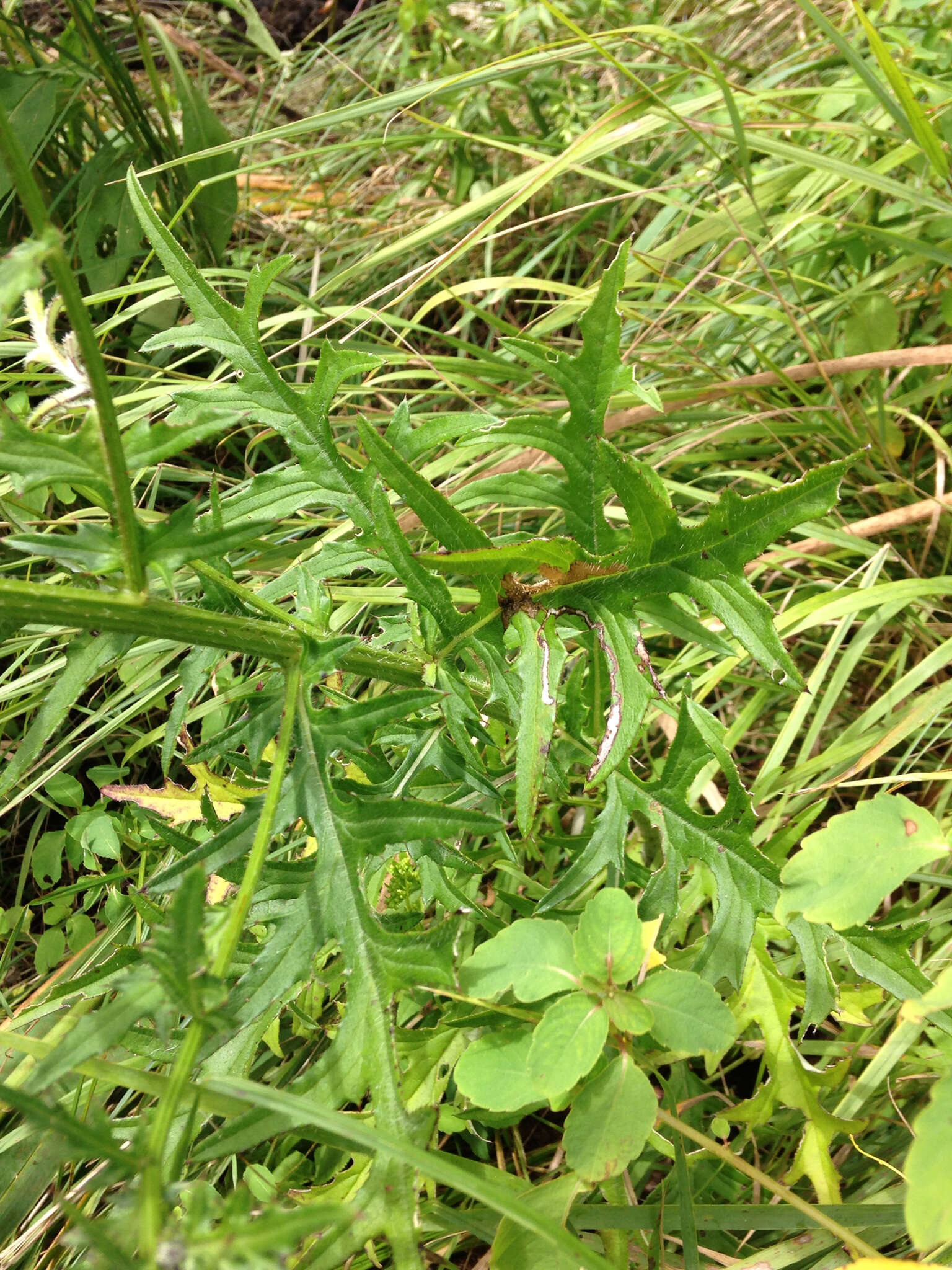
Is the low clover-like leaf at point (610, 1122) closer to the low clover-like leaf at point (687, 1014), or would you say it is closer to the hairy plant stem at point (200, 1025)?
the low clover-like leaf at point (687, 1014)

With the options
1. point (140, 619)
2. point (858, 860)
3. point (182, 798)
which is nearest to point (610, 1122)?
point (858, 860)

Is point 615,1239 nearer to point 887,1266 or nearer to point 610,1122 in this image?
point 610,1122

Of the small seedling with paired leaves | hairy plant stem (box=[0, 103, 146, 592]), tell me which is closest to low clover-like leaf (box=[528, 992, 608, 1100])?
the small seedling with paired leaves

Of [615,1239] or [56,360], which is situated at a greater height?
[56,360]

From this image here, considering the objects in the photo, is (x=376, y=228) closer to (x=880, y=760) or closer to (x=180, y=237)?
(x=180, y=237)

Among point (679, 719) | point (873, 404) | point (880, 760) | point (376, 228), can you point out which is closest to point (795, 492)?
point (679, 719)

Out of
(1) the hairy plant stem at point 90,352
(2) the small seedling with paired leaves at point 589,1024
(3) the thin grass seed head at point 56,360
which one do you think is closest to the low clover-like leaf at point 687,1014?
(2) the small seedling with paired leaves at point 589,1024
